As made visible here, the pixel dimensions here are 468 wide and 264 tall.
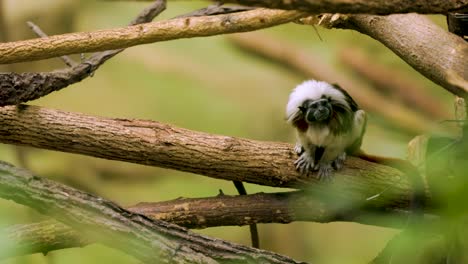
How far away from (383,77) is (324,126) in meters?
1.94

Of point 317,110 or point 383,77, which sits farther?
point 383,77

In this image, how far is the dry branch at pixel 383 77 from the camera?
14.6 feet

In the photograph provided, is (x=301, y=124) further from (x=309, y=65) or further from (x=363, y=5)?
(x=309, y=65)

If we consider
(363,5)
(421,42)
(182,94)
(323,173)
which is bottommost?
(363,5)

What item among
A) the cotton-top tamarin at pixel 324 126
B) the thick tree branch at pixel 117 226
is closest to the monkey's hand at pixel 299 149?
the cotton-top tamarin at pixel 324 126

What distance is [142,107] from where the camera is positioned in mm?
4547

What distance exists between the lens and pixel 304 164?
260 cm

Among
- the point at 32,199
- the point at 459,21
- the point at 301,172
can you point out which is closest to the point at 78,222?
the point at 32,199

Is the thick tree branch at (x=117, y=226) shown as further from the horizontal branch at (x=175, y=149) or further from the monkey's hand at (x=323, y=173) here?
the monkey's hand at (x=323, y=173)

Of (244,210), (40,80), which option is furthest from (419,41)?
(40,80)

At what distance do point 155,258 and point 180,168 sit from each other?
65cm

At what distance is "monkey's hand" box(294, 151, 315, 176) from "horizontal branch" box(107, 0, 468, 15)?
1026 millimetres

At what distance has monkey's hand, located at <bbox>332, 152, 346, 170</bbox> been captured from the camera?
2.62 meters

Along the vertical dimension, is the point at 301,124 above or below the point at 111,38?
above
